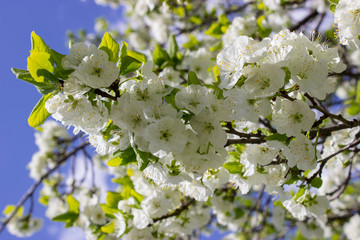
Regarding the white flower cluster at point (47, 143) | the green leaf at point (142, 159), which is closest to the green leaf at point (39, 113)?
the green leaf at point (142, 159)

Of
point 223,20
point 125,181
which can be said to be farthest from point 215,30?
point 125,181

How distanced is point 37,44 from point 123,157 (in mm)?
681

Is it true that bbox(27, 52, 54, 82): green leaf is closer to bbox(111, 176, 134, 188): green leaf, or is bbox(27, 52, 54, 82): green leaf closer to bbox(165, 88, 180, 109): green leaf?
bbox(165, 88, 180, 109): green leaf

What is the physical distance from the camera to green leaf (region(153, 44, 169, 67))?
9.66ft

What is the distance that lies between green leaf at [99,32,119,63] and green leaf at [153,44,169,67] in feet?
4.84

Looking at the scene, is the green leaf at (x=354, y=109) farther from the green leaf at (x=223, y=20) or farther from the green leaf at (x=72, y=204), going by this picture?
the green leaf at (x=72, y=204)

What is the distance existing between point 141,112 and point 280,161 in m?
0.87

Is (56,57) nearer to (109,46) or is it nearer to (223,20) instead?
(109,46)

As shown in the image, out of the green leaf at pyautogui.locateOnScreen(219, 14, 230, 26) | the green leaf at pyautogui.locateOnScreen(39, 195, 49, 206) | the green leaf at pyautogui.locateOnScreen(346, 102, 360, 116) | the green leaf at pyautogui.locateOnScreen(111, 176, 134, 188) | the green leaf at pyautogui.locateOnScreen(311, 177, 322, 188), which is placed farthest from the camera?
the green leaf at pyautogui.locateOnScreen(39, 195, 49, 206)

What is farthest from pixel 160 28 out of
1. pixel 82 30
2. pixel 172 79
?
pixel 172 79

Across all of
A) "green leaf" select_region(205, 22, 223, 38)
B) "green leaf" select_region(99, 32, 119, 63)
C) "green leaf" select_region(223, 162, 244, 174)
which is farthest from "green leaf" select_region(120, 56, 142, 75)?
"green leaf" select_region(205, 22, 223, 38)

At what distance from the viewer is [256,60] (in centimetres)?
131

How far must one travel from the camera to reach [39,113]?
151 cm

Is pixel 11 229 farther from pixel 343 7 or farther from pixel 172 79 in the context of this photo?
pixel 343 7
